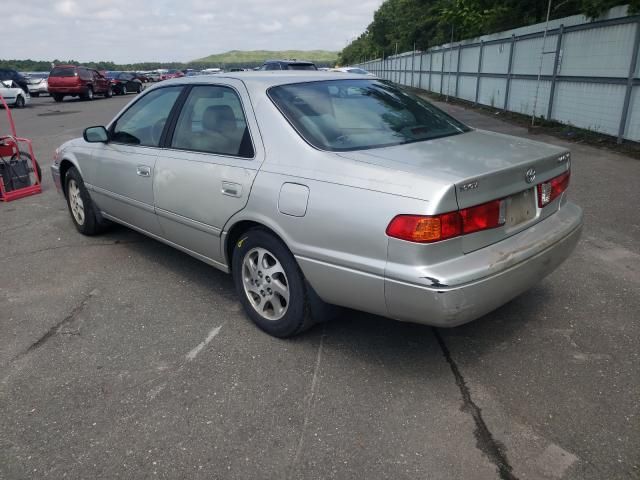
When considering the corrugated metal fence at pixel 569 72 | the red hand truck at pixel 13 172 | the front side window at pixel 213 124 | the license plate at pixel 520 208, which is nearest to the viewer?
the license plate at pixel 520 208

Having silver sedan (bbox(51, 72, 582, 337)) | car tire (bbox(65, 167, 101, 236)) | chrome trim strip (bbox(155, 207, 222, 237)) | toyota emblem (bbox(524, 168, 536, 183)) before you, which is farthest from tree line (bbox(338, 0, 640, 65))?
car tire (bbox(65, 167, 101, 236))

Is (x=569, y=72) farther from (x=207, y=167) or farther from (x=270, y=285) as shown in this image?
(x=270, y=285)

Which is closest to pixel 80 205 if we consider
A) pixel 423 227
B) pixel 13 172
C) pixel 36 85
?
pixel 13 172

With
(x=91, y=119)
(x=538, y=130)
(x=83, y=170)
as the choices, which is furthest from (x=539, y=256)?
(x=91, y=119)

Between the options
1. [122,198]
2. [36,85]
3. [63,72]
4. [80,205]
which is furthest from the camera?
[36,85]

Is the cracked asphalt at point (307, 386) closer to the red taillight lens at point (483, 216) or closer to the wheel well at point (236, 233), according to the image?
the wheel well at point (236, 233)

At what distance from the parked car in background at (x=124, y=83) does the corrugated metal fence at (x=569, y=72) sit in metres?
23.4

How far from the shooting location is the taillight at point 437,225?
2537mm

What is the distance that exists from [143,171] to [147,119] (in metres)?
0.53

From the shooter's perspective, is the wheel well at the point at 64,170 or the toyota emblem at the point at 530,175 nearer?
the toyota emblem at the point at 530,175

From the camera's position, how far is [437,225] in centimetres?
255

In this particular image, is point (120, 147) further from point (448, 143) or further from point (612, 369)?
point (612, 369)

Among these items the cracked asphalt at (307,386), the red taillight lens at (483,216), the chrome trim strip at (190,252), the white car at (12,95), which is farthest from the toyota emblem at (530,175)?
the white car at (12,95)

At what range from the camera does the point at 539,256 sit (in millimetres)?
2996
